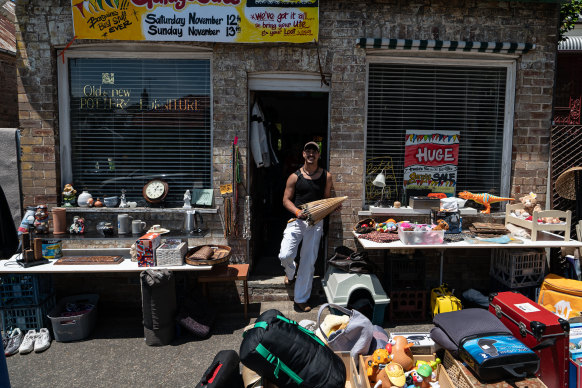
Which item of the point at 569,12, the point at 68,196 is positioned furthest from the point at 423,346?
the point at 569,12

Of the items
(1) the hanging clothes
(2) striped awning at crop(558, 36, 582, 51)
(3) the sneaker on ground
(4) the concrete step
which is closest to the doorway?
(1) the hanging clothes

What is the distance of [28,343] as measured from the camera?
434 cm

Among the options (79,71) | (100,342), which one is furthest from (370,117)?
(100,342)

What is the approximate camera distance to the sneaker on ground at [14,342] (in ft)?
13.9

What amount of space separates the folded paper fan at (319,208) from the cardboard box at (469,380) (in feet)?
7.12

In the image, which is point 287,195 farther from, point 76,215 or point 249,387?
point 76,215

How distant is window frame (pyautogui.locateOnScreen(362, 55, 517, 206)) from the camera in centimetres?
548

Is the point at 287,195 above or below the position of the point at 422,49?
below

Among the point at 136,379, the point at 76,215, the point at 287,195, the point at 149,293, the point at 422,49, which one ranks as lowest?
the point at 136,379

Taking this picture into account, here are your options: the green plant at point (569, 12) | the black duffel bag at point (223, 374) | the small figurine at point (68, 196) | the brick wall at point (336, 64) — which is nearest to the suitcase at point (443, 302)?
the brick wall at point (336, 64)

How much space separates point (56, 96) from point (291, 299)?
14.6 ft

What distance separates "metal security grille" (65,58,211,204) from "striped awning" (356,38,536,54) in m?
2.40

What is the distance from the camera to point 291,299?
17.9 ft

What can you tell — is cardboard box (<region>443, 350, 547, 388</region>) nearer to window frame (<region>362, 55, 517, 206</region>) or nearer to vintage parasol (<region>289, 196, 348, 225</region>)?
vintage parasol (<region>289, 196, 348, 225</region>)
